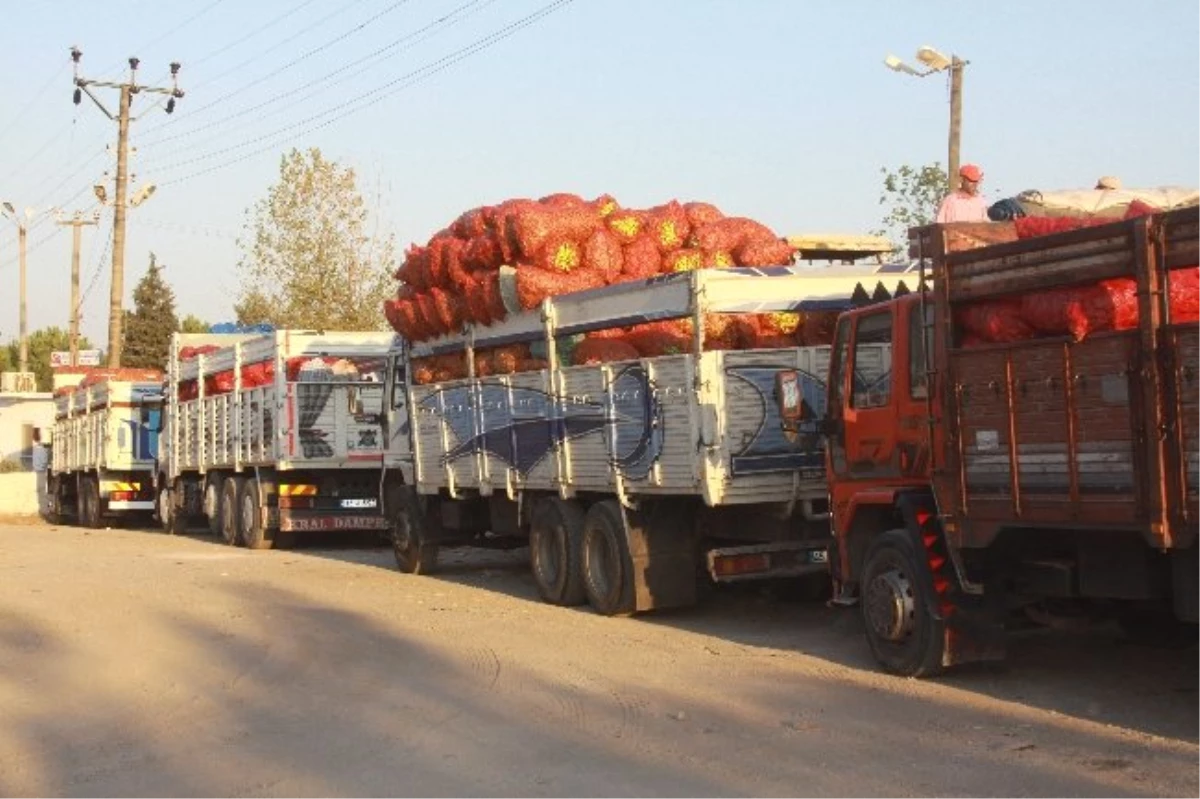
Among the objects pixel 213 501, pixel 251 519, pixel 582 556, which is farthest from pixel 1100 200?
pixel 213 501

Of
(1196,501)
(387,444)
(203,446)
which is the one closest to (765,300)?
(1196,501)

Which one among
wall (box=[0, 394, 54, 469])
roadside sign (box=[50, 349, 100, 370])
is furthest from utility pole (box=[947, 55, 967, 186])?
wall (box=[0, 394, 54, 469])

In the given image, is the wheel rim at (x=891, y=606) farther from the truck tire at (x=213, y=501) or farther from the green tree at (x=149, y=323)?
the green tree at (x=149, y=323)

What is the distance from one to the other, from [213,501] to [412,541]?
363 inches

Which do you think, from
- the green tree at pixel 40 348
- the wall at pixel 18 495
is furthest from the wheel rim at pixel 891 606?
the green tree at pixel 40 348

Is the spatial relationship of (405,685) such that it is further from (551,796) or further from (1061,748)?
(1061,748)

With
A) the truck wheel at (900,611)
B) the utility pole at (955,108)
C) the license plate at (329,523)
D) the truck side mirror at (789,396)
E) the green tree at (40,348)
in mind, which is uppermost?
the green tree at (40,348)

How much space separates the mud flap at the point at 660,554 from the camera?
490 inches

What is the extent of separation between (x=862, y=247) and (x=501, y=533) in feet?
16.6

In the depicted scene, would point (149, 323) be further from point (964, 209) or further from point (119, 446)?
point (964, 209)

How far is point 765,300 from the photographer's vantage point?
11625 mm

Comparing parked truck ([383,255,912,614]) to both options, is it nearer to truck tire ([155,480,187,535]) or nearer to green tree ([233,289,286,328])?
truck tire ([155,480,187,535])

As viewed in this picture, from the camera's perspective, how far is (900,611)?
30.1 feet

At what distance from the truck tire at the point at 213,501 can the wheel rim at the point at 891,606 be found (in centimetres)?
1761
